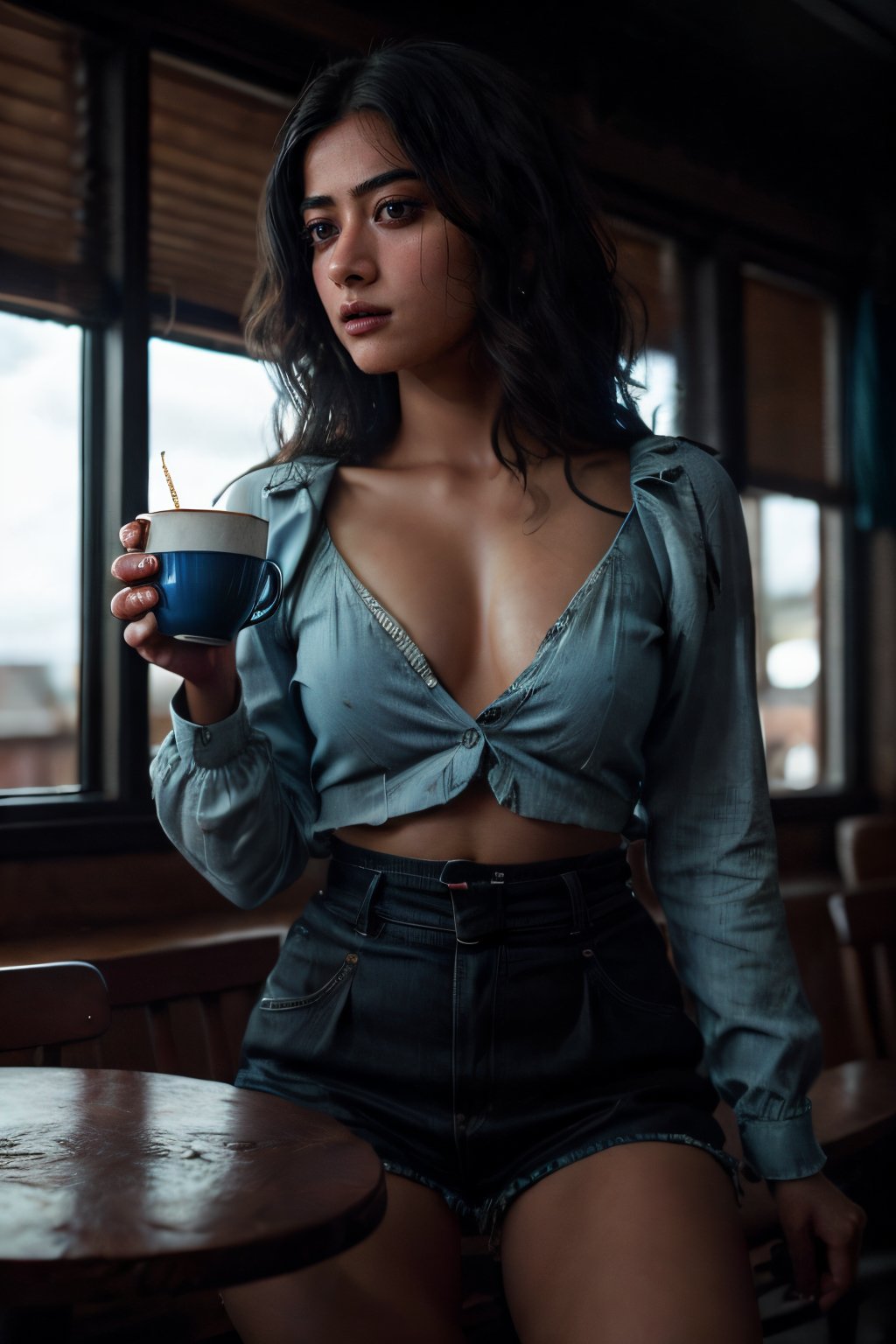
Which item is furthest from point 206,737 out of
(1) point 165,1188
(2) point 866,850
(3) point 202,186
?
(2) point 866,850

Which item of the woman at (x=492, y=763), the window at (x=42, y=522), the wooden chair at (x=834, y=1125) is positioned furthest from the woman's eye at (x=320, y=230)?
the window at (x=42, y=522)

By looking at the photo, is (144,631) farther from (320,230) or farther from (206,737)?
(320,230)

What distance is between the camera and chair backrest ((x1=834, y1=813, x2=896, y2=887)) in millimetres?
3564

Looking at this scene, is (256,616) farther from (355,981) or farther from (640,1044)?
(640,1044)

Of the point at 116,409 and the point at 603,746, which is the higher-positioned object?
the point at 116,409

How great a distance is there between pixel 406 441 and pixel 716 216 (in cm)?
296

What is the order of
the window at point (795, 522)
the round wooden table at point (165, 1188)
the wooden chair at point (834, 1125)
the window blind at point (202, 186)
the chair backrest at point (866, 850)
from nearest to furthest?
the round wooden table at point (165, 1188)
the wooden chair at point (834, 1125)
the window blind at point (202, 186)
the chair backrest at point (866, 850)
the window at point (795, 522)

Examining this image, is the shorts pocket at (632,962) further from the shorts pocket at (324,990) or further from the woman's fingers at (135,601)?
the woman's fingers at (135,601)

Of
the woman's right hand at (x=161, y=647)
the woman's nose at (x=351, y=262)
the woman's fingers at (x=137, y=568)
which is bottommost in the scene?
the woman's right hand at (x=161, y=647)

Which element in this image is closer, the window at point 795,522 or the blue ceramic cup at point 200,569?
the blue ceramic cup at point 200,569

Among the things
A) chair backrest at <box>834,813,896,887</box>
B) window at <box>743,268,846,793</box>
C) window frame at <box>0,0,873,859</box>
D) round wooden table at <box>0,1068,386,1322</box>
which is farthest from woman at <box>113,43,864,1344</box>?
window at <box>743,268,846,793</box>

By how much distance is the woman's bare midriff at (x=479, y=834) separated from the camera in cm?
115

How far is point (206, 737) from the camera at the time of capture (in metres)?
1.12

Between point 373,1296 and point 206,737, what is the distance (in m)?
0.50
